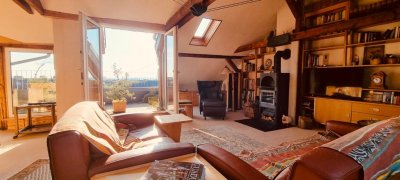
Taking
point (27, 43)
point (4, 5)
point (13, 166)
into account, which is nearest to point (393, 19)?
point (13, 166)

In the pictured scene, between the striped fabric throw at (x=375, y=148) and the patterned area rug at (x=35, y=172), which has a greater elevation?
the striped fabric throw at (x=375, y=148)

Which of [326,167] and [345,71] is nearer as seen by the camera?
[326,167]

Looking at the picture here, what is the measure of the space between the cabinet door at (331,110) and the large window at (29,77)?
598cm

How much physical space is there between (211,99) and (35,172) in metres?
3.95

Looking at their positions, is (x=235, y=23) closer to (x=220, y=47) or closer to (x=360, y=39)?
(x=220, y=47)

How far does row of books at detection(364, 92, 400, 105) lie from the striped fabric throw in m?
2.99

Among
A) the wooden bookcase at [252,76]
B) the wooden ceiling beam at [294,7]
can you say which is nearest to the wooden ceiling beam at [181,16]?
the wooden ceiling beam at [294,7]

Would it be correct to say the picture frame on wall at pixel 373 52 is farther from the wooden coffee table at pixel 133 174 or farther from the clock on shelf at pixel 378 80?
the wooden coffee table at pixel 133 174

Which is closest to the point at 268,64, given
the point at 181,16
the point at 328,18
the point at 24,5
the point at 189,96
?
the point at 328,18

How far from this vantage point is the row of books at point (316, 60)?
4.01 meters

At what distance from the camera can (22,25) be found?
147 inches

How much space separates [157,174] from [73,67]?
3.72 metres

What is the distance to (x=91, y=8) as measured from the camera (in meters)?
3.59

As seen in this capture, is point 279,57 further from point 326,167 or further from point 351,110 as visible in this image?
point 326,167
